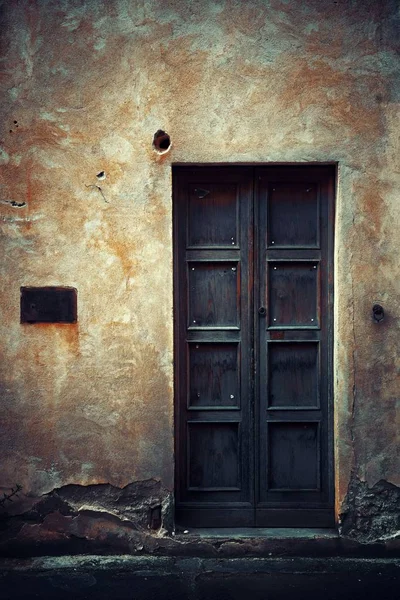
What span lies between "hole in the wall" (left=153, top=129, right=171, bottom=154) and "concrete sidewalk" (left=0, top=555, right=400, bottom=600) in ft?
8.45

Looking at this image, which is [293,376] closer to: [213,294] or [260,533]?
[213,294]

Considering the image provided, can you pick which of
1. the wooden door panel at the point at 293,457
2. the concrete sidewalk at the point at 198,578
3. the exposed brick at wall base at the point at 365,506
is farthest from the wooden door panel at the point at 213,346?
the exposed brick at wall base at the point at 365,506

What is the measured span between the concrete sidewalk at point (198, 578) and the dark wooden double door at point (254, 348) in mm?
343

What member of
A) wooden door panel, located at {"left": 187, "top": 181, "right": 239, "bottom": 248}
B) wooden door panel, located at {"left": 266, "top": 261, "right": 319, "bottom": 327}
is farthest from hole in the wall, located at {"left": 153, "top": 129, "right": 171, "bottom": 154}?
wooden door panel, located at {"left": 266, "top": 261, "right": 319, "bottom": 327}

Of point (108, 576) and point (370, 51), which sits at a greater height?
point (370, 51)

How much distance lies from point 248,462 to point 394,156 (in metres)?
2.19

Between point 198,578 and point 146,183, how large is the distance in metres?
2.42

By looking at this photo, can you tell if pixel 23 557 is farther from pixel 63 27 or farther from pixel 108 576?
pixel 63 27

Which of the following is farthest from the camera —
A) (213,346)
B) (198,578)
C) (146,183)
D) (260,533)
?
(213,346)

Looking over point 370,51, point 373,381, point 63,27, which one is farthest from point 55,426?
point 370,51

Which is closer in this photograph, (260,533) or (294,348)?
(260,533)

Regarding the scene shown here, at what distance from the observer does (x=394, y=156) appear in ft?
14.4

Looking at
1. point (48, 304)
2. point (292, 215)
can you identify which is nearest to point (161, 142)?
point (292, 215)

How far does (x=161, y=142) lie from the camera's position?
14.5ft
